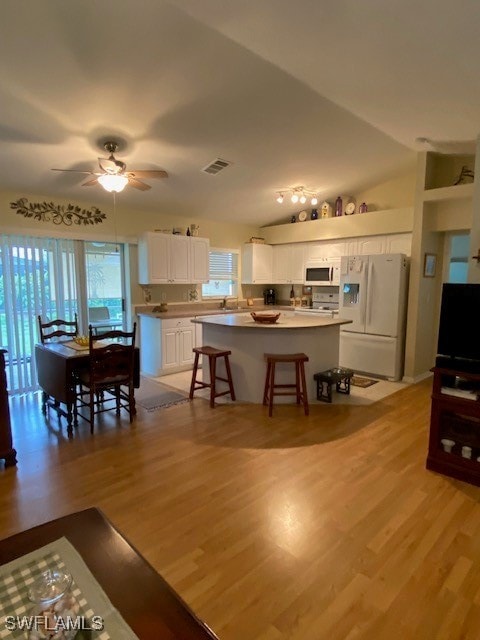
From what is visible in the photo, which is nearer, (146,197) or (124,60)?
(124,60)

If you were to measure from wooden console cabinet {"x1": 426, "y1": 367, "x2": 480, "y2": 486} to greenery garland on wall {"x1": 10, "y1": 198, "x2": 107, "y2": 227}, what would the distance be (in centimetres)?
463

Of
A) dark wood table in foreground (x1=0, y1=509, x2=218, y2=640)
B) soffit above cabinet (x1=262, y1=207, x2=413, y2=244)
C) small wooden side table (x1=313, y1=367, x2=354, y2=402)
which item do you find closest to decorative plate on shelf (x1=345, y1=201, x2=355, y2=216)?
soffit above cabinet (x1=262, y1=207, x2=413, y2=244)

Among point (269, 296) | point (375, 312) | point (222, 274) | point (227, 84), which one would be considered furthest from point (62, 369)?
point (269, 296)

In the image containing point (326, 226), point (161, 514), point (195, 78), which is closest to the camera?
point (161, 514)

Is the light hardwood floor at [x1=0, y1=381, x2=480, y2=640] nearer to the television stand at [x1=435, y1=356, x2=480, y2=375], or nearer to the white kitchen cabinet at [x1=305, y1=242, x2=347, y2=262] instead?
the television stand at [x1=435, y1=356, x2=480, y2=375]

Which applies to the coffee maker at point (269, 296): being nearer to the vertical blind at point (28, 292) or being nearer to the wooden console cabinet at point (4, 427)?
the vertical blind at point (28, 292)

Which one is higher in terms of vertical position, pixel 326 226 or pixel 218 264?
pixel 326 226

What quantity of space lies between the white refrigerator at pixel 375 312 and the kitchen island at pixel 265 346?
1.00m

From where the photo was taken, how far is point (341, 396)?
446cm

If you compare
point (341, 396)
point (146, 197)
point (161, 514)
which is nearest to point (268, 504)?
point (161, 514)

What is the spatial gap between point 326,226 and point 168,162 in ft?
9.84

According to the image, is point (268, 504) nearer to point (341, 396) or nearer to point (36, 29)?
point (341, 396)

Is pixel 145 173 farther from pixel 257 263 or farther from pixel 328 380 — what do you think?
pixel 257 263

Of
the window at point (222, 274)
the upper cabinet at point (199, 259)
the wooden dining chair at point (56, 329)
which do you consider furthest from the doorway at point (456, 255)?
the wooden dining chair at point (56, 329)
